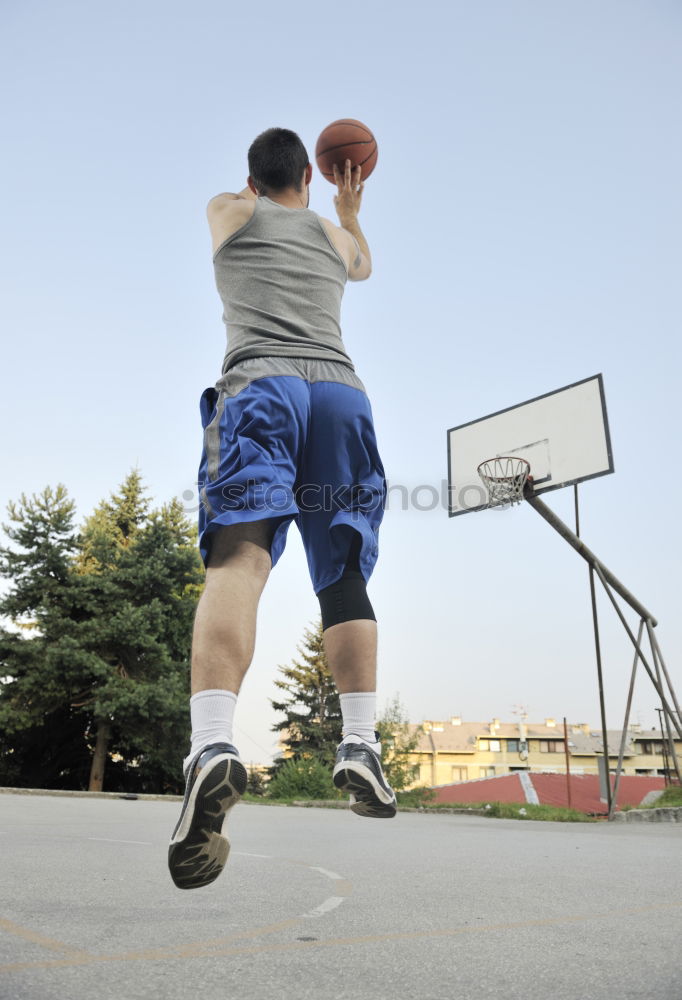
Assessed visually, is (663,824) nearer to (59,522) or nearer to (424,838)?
(424,838)

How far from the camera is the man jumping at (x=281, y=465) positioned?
5.37ft

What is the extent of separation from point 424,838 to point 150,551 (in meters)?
19.7

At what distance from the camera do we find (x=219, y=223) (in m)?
2.14

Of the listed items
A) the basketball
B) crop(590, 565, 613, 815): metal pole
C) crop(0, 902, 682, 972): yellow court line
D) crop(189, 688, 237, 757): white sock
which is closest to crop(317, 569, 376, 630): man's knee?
crop(189, 688, 237, 757): white sock

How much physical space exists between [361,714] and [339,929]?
22.7 inches

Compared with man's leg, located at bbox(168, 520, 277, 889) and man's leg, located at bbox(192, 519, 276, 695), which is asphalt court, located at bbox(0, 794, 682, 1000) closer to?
man's leg, located at bbox(168, 520, 277, 889)

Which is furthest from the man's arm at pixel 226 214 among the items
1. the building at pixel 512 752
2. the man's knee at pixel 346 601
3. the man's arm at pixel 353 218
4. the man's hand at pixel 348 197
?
the building at pixel 512 752

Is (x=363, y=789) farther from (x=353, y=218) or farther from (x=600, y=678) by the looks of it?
(x=600, y=678)

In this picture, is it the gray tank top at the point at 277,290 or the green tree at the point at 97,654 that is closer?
the gray tank top at the point at 277,290

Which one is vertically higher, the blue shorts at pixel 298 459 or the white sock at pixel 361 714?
the blue shorts at pixel 298 459

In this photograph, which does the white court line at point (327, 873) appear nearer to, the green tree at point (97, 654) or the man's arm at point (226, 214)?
the man's arm at point (226, 214)

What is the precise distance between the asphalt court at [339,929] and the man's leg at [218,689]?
0.23 meters

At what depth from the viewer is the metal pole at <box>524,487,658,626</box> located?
1109 cm

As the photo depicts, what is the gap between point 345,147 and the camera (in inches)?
125
